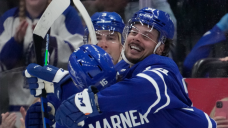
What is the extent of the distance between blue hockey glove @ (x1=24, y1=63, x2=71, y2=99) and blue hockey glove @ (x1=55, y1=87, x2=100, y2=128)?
9.5 inches

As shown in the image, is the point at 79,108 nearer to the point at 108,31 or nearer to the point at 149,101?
the point at 149,101

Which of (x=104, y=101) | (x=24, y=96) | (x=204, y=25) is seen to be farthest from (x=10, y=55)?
(x=104, y=101)

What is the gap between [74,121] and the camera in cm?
104

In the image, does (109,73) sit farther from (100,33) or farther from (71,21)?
(71,21)

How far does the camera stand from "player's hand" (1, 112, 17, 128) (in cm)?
214

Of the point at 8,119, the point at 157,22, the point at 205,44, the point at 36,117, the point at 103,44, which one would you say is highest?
the point at 157,22

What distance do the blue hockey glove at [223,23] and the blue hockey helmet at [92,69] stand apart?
0.97 metres

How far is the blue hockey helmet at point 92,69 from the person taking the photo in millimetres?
1069

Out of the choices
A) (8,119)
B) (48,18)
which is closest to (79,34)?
(8,119)

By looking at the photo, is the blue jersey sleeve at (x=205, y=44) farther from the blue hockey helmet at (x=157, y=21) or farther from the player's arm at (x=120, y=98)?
the player's arm at (x=120, y=98)

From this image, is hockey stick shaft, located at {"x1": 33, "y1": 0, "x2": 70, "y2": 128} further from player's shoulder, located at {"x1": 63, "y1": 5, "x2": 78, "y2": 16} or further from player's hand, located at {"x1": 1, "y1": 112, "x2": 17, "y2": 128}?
player's hand, located at {"x1": 1, "y1": 112, "x2": 17, "y2": 128}

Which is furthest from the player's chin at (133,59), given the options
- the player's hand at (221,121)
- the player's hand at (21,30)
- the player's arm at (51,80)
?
the player's hand at (21,30)

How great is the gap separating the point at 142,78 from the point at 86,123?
0.96 ft

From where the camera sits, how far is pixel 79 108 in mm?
1015
